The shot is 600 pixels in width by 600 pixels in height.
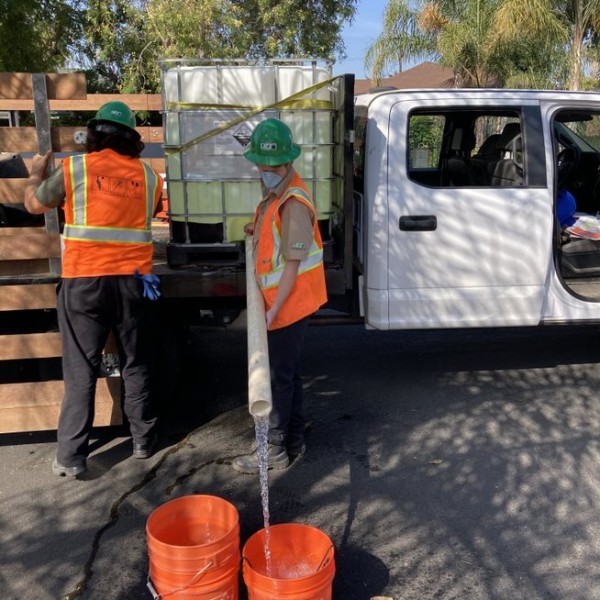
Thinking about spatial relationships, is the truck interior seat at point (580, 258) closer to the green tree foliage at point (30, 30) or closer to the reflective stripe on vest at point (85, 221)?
the reflective stripe on vest at point (85, 221)

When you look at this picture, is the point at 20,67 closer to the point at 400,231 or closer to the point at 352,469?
the point at 400,231

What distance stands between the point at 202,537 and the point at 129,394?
120cm

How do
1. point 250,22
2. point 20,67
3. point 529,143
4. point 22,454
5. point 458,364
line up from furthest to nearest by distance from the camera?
point 250,22, point 20,67, point 458,364, point 529,143, point 22,454

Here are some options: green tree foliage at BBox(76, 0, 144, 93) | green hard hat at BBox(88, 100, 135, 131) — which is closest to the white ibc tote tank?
green hard hat at BBox(88, 100, 135, 131)

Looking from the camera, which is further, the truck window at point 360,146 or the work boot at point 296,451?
the truck window at point 360,146

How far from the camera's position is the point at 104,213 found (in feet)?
11.2

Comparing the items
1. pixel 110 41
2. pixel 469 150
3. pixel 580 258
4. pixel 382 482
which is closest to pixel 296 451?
pixel 382 482

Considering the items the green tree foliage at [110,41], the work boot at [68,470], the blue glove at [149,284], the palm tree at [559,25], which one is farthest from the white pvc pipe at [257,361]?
the green tree foliage at [110,41]

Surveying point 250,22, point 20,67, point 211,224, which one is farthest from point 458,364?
point 250,22

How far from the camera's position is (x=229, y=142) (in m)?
3.79

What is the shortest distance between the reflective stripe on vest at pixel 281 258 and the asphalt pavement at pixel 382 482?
1.11 m

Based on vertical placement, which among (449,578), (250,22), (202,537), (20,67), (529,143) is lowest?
(449,578)

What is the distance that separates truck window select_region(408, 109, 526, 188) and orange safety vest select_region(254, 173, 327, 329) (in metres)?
1.36

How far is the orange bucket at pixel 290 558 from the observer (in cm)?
239
